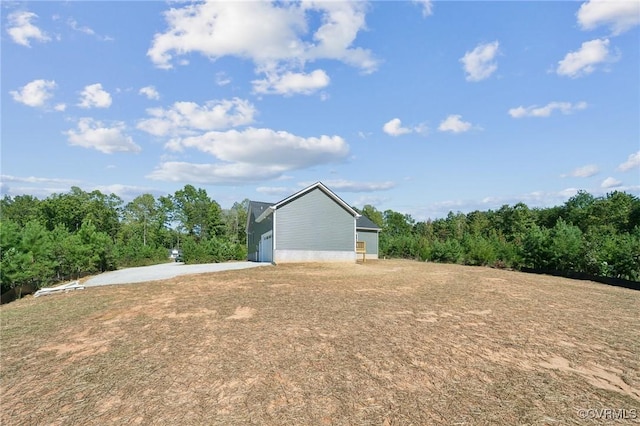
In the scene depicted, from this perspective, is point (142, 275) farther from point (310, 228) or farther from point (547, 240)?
point (547, 240)

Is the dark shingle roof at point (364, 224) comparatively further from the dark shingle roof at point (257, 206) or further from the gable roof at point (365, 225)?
the dark shingle roof at point (257, 206)

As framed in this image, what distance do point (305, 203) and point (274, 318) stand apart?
15136mm

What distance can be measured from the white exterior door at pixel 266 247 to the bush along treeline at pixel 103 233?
6.64 meters

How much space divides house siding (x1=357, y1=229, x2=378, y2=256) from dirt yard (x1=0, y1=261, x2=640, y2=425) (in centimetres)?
2113

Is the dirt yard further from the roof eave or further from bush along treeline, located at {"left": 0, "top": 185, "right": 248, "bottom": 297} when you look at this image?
the roof eave

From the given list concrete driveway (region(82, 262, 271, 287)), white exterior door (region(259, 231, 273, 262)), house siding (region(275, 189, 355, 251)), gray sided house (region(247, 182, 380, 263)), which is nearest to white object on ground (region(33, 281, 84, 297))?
concrete driveway (region(82, 262, 271, 287))

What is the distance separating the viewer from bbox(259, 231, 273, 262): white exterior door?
2237 centimetres

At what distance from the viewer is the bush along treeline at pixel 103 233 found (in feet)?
47.0

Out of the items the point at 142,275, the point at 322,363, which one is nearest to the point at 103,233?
the point at 142,275

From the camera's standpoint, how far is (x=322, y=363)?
4.76 meters

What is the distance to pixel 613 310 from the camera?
8367 millimetres

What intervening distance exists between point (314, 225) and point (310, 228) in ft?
1.21

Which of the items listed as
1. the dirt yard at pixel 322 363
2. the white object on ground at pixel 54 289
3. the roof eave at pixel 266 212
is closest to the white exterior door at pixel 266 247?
the roof eave at pixel 266 212

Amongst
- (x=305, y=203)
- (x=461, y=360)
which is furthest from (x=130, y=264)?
(x=461, y=360)
